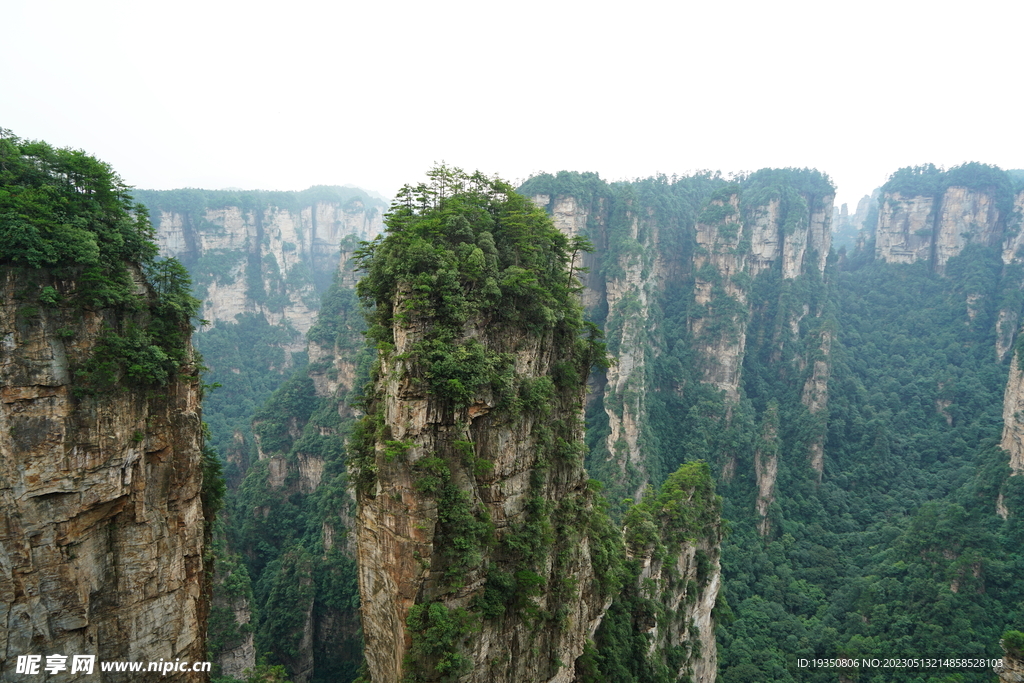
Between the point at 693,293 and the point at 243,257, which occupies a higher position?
the point at 243,257

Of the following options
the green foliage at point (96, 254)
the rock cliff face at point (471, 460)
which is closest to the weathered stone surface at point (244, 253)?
the rock cliff face at point (471, 460)

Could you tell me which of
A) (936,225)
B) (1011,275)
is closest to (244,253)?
(936,225)

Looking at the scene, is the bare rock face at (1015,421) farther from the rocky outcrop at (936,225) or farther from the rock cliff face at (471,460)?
the rocky outcrop at (936,225)

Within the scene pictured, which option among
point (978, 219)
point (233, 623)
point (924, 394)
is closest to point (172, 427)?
point (233, 623)

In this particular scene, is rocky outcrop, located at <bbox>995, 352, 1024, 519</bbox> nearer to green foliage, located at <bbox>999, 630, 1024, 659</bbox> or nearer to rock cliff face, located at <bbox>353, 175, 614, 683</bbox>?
green foliage, located at <bbox>999, 630, 1024, 659</bbox>

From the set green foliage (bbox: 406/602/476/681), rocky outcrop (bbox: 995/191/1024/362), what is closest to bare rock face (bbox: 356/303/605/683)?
green foliage (bbox: 406/602/476/681)

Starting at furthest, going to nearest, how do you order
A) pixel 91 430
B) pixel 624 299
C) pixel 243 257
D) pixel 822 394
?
pixel 243 257 < pixel 822 394 < pixel 624 299 < pixel 91 430

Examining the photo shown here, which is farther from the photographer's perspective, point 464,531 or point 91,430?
point 464,531

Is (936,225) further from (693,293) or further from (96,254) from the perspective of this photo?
(96,254)

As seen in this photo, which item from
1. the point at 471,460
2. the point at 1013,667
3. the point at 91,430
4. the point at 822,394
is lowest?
the point at 1013,667
